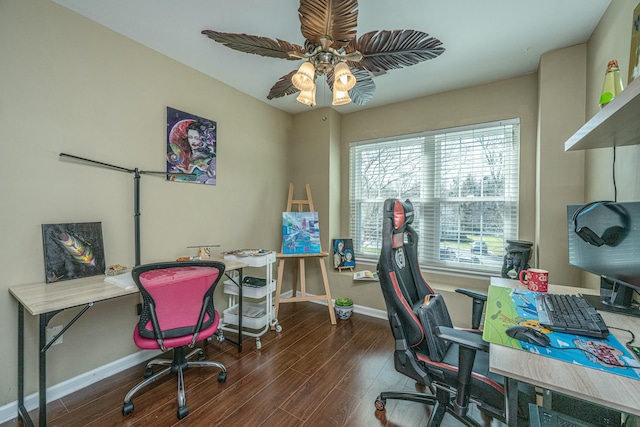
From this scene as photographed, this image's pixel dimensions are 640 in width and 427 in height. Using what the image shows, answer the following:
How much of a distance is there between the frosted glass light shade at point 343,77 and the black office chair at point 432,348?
2.53 ft

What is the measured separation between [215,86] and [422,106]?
235 cm

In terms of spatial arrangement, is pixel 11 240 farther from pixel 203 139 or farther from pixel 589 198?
pixel 589 198

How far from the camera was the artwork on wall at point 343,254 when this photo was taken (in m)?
3.49

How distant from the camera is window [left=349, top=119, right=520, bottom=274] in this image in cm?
272

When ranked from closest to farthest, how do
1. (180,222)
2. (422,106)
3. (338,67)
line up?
(338,67), (180,222), (422,106)

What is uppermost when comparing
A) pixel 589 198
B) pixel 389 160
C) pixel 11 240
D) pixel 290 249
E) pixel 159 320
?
pixel 389 160

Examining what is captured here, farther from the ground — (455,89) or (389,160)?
(455,89)

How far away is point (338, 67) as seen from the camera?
61.4 inches

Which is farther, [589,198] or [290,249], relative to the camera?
[290,249]

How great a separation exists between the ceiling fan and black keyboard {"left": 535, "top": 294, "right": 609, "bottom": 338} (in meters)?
1.50

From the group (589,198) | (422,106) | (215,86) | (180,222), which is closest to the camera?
(589,198)

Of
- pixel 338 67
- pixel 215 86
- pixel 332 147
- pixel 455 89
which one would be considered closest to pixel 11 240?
pixel 215 86

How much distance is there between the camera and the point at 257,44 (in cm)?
158

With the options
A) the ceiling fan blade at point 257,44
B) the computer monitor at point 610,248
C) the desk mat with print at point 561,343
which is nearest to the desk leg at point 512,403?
the desk mat with print at point 561,343
